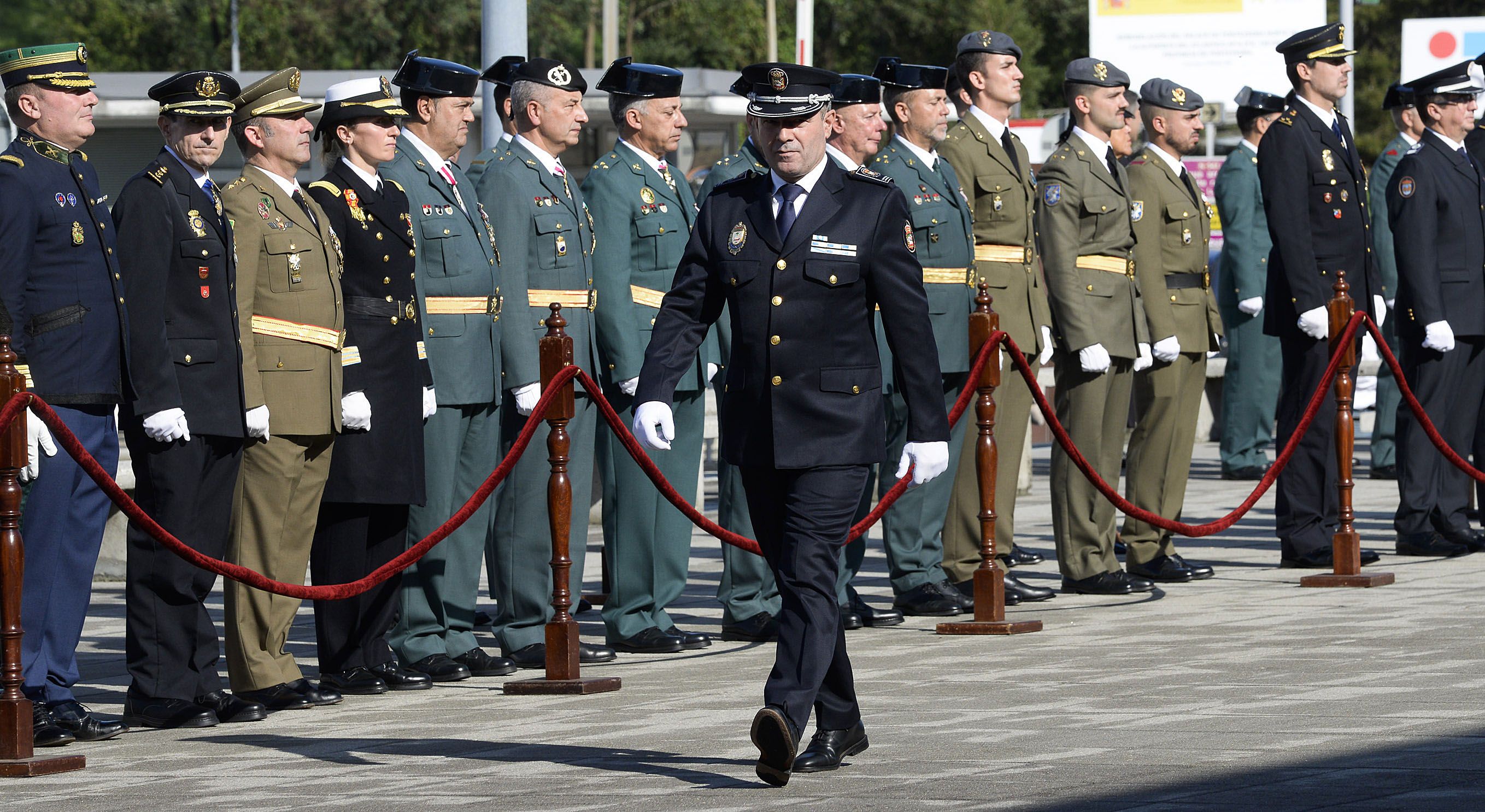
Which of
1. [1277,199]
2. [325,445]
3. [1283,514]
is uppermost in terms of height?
[1277,199]

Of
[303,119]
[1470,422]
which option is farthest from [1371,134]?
[303,119]

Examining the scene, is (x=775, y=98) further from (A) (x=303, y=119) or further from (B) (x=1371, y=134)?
(B) (x=1371, y=134)

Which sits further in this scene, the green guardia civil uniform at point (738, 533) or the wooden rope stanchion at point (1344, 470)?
the wooden rope stanchion at point (1344, 470)

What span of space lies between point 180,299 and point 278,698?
139 cm

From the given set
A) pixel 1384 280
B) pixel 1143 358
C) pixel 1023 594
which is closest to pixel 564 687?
pixel 1023 594

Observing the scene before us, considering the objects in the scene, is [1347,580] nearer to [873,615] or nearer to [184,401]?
[873,615]

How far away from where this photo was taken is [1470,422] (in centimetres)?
1255

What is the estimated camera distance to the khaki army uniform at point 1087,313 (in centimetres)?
1081

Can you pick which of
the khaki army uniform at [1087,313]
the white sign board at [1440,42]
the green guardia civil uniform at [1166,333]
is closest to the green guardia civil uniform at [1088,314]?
the khaki army uniform at [1087,313]

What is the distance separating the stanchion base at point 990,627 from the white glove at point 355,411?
8.57ft

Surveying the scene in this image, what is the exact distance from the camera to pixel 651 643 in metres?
9.38

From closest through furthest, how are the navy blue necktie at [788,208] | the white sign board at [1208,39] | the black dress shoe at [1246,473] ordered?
the navy blue necktie at [788,208] < the black dress shoe at [1246,473] < the white sign board at [1208,39]

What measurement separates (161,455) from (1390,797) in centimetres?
396

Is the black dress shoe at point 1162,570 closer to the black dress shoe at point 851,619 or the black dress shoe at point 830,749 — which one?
the black dress shoe at point 851,619
